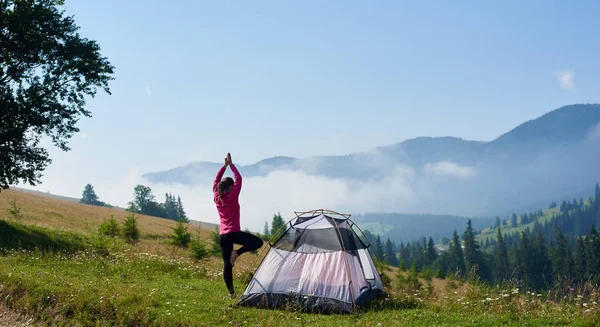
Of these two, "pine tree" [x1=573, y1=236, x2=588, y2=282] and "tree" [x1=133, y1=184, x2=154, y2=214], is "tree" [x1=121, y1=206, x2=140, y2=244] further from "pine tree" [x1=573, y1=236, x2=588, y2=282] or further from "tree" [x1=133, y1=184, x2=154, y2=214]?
"pine tree" [x1=573, y1=236, x2=588, y2=282]

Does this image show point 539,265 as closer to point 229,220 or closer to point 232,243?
point 232,243

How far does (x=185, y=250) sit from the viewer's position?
3002cm

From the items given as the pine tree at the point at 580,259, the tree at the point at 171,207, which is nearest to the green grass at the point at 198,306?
the pine tree at the point at 580,259

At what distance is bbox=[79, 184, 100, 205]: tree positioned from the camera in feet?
477

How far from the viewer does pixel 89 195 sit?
147 metres

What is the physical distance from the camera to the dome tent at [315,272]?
38.2 feet

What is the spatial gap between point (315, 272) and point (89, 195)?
5945 inches

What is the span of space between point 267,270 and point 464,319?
17.1ft

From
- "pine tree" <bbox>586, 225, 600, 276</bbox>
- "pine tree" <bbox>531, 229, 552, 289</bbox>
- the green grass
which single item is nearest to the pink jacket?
the green grass

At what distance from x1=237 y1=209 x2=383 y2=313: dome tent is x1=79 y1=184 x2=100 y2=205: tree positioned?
14832 centimetres

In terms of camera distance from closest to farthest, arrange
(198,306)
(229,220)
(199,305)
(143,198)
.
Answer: (198,306) < (199,305) < (229,220) < (143,198)

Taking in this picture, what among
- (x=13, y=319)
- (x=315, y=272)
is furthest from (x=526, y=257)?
(x=13, y=319)

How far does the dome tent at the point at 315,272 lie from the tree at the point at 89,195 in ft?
487

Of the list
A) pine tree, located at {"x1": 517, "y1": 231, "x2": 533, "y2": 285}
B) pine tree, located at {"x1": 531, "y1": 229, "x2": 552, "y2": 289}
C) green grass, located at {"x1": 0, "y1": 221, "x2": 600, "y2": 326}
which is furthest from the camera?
pine tree, located at {"x1": 517, "y1": 231, "x2": 533, "y2": 285}
